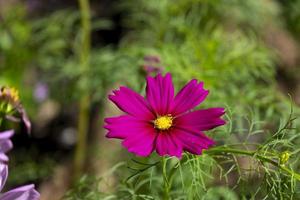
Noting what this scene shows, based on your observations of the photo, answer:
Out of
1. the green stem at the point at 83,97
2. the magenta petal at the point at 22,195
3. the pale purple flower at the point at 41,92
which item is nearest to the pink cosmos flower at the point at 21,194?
the magenta petal at the point at 22,195

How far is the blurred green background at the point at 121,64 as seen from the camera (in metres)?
1.94

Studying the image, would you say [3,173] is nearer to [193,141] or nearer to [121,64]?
[193,141]

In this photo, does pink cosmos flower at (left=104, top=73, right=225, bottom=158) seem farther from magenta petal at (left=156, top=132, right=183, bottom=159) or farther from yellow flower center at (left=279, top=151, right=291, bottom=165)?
yellow flower center at (left=279, top=151, right=291, bottom=165)

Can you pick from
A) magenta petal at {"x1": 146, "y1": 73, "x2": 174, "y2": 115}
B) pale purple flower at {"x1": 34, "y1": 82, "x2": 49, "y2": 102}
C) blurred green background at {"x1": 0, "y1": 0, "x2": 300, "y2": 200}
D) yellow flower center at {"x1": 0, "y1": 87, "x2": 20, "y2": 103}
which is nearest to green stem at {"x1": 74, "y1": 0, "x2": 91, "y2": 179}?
blurred green background at {"x1": 0, "y1": 0, "x2": 300, "y2": 200}

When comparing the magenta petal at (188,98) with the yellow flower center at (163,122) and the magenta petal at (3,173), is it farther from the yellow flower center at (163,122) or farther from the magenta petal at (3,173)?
the magenta petal at (3,173)

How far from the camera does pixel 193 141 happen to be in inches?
38.5

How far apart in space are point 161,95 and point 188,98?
5 centimetres

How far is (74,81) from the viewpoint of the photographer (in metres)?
2.26

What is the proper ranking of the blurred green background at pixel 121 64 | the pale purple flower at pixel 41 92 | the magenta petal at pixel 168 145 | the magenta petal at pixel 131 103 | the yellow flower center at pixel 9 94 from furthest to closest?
the pale purple flower at pixel 41 92, the blurred green background at pixel 121 64, the yellow flower center at pixel 9 94, the magenta petal at pixel 131 103, the magenta petal at pixel 168 145

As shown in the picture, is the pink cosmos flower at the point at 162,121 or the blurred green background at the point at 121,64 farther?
the blurred green background at the point at 121,64

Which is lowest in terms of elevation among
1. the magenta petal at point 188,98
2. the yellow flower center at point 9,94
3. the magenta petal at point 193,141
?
the magenta petal at point 193,141

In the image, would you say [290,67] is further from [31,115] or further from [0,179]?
[0,179]

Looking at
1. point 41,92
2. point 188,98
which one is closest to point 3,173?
point 188,98

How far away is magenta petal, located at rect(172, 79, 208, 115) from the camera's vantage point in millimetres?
1062
